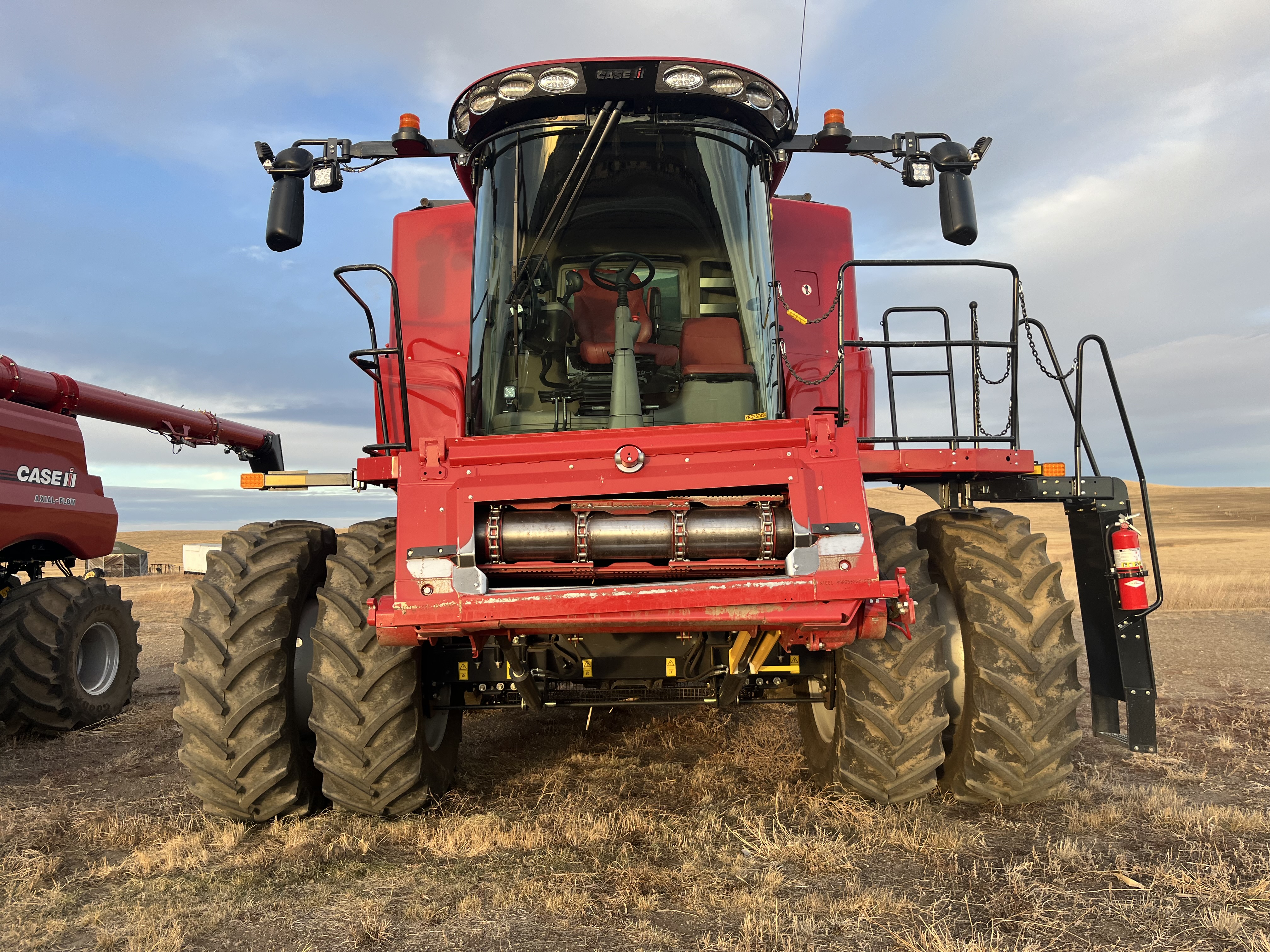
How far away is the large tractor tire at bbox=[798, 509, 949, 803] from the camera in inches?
162

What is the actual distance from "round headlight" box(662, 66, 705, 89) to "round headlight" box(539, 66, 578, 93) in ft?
1.48

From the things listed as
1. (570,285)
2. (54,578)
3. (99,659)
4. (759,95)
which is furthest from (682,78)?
(99,659)

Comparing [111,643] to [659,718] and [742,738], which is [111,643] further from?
[742,738]

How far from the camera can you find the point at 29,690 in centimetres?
718

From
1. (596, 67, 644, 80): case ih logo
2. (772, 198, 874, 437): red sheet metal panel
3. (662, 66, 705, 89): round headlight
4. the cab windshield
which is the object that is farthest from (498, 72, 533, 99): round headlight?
(772, 198, 874, 437): red sheet metal panel

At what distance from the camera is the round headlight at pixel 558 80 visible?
4.52 m

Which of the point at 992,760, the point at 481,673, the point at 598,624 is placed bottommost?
the point at 992,760

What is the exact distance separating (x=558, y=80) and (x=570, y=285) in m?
1.02

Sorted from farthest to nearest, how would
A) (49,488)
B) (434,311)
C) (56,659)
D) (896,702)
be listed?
(49,488) → (56,659) → (434,311) → (896,702)

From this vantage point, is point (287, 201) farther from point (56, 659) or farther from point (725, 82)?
point (56, 659)

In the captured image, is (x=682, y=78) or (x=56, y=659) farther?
(x=56, y=659)

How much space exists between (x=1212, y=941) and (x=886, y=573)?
183 centimetres

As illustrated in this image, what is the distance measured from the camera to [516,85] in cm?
462

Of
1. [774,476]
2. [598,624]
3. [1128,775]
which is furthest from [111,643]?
[1128,775]
